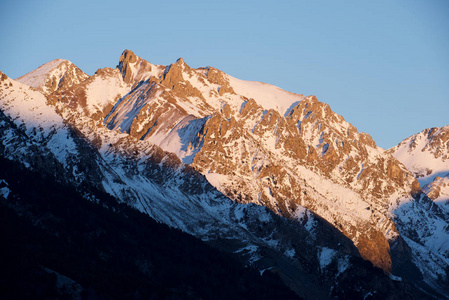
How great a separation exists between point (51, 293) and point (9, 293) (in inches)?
397

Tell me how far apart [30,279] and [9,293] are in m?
10.9

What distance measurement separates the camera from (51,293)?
196 metres

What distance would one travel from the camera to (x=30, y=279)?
655ft

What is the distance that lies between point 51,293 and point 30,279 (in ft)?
20.1

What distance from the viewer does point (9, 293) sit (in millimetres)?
188875
